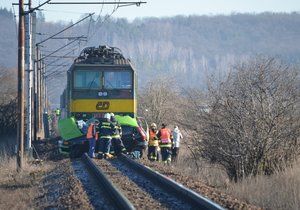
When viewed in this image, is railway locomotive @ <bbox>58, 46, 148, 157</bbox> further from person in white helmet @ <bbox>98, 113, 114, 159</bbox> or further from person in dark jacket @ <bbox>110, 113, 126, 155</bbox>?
person in white helmet @ <bbox>98, 113, 114, 159</bbox>

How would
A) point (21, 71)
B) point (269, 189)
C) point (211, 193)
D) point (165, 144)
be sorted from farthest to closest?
1. point (165, 144)
2. point (21, 71)
3. point (269, 189)
4. point (211, 193)

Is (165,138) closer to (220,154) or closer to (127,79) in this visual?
(127,79)

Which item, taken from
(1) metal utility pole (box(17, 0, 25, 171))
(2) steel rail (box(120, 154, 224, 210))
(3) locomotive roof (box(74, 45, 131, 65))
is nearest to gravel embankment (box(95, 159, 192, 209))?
(2) steel rail (box(120, 154, 224, 210))

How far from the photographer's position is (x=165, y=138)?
2409cm

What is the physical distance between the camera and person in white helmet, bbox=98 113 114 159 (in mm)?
22984

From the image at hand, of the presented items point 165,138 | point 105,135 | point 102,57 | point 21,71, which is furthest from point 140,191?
point 102,57

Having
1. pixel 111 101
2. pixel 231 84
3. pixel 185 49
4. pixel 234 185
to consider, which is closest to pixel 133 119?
pixel 111 101

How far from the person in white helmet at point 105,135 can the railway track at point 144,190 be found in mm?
3612

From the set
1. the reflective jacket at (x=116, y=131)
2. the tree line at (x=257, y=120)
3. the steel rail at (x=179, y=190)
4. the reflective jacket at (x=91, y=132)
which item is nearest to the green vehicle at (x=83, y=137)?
the reflective jacket at (x=116, y=131)

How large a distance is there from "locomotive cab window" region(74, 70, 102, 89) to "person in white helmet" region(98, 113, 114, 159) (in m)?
2.34

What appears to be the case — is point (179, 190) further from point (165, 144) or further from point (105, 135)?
point (165, 144)

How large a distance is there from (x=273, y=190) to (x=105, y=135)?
1050 cm

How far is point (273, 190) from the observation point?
1334 centimetres

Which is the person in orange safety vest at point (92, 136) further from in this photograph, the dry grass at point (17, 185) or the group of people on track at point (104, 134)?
the dry grass at point (17, 185)
